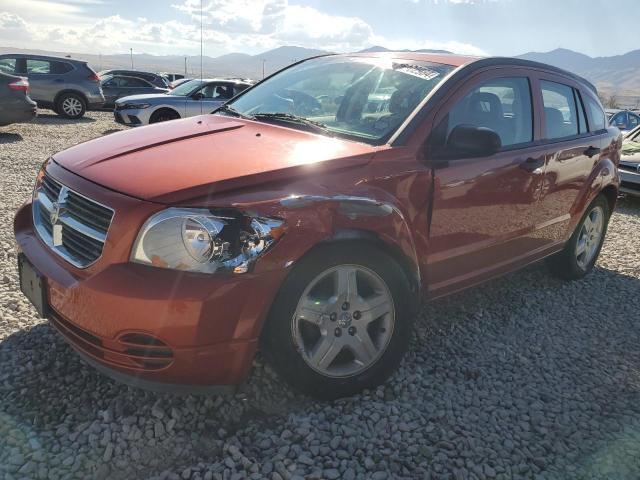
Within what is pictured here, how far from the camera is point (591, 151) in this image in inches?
171

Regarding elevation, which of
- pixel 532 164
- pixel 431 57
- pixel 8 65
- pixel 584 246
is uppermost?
pixel 431 57

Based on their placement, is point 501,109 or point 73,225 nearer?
point 73,225

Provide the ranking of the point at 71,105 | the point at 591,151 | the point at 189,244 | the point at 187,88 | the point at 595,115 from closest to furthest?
the point at 189,244, the point at 591,151, the point at 595,115, the point at 187,88, the point at 71,105

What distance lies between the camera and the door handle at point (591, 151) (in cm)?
427

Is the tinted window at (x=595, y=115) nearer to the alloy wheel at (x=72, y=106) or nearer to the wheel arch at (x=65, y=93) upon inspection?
the wheel arch at (x=65, y=93)

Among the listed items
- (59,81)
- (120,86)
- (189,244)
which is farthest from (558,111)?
(120,86)

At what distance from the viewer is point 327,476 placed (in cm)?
224

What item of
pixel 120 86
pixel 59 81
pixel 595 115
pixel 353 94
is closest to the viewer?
pixel 353 94

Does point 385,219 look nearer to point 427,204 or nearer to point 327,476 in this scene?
point 427,204

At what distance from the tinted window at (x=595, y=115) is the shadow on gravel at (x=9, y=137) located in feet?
32.8

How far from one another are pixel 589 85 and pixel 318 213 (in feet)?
11.6

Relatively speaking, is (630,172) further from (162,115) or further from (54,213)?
(162,115)

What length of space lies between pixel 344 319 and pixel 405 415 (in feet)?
1.86

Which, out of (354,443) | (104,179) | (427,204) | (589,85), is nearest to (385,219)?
(427,204)
